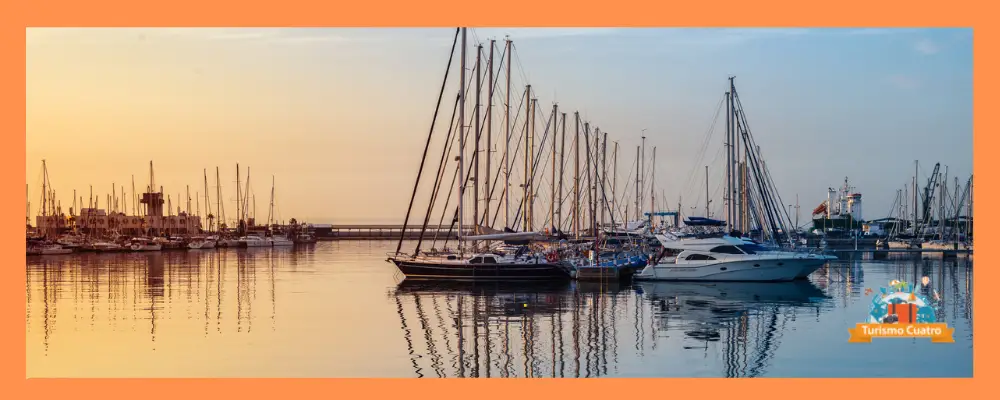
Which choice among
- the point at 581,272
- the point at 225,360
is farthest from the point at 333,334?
the point at 581,272

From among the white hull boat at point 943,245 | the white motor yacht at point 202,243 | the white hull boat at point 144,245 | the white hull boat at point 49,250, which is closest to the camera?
the white hull boat at point 943,245

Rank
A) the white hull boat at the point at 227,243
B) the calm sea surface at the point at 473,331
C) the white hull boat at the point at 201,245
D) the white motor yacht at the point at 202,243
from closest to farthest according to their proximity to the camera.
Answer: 1. the calm sea surface at the point at 473,331
2. the white hull boat at the point at 201,245
3. the white motor yacht at the point at 202,243
4. the white hull boat at the point at 227,243

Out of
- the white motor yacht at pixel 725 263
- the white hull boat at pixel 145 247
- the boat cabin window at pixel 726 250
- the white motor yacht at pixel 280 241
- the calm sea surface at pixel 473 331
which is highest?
the boat cabin window at pixel 726 250

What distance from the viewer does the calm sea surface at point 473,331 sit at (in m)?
21.9

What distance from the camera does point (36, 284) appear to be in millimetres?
46156

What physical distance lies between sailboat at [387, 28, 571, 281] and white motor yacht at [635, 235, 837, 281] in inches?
161

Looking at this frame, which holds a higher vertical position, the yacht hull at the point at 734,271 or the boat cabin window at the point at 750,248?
the boat cabin window at the point at 750,248

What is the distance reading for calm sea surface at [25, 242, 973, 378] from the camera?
71.8 feet

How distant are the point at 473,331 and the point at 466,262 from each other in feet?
50.0

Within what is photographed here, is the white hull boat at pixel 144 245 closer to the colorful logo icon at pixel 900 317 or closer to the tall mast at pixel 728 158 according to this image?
the tall mast at pixel 728 158

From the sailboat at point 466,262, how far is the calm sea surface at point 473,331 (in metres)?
1.06

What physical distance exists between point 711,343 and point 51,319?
60.1 ft

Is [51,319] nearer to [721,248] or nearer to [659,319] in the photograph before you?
[659,319]

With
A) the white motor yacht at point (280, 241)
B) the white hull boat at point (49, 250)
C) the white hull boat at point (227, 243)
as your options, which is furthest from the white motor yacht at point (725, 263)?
the white motor yacht at point (280, 241)
